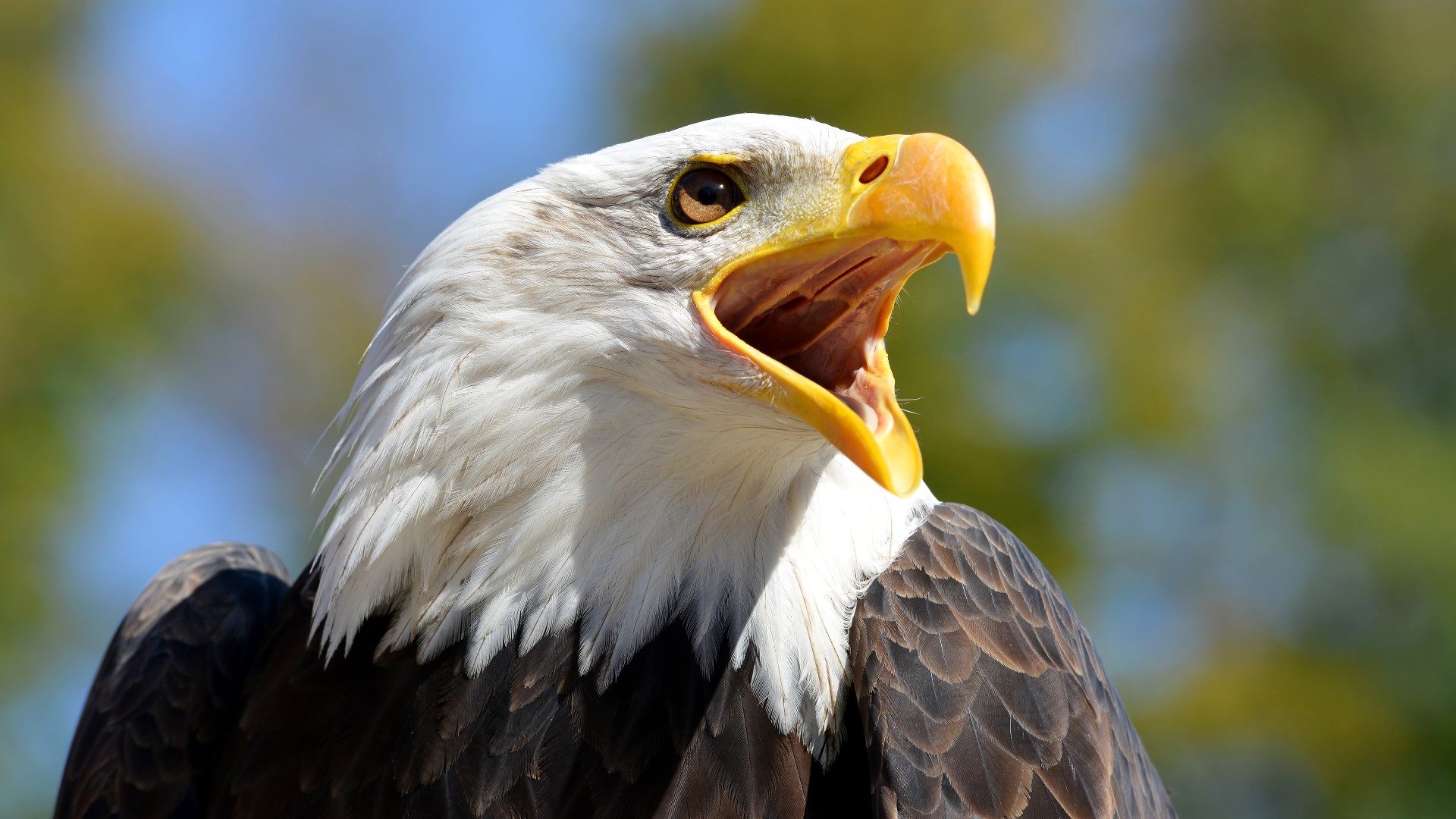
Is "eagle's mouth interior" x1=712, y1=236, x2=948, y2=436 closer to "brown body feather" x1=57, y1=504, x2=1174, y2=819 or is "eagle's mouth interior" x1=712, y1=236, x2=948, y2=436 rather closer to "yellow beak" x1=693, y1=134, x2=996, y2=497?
"yellow beak" x1=693, y1=134, x2=996, y2=497

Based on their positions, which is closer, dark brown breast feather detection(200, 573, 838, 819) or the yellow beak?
the yellow beak

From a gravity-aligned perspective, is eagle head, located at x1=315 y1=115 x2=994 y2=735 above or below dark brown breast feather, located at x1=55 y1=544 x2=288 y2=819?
above

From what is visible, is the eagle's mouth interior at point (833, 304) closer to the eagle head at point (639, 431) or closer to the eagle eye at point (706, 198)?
the eagle head at point (639, 431)

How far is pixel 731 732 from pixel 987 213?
130cm

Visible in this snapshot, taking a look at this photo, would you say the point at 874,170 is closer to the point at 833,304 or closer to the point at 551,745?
the point at 833,304

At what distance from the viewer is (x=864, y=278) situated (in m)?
2.92

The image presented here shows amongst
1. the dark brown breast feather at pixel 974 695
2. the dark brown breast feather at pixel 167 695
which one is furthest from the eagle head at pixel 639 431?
the dark brown breast feather at pixel 167 695

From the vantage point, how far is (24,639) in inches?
693

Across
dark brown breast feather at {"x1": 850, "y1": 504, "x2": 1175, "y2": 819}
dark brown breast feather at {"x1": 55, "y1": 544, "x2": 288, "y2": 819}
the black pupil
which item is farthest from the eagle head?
dark brown breast feather at {"x1": 55, "y1": 544, "x2": 288, "y2": 819}

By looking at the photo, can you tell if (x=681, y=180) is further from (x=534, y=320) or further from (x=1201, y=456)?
(x=1201, y=456)

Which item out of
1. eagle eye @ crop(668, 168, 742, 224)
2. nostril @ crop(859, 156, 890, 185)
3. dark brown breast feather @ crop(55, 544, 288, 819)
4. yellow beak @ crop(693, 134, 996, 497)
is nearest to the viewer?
yellow beak @ crop(693, 134, 996, 497)

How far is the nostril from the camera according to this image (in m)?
2.71

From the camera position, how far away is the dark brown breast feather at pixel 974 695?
2.71m

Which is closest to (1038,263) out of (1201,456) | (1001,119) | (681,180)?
(1001,119)
